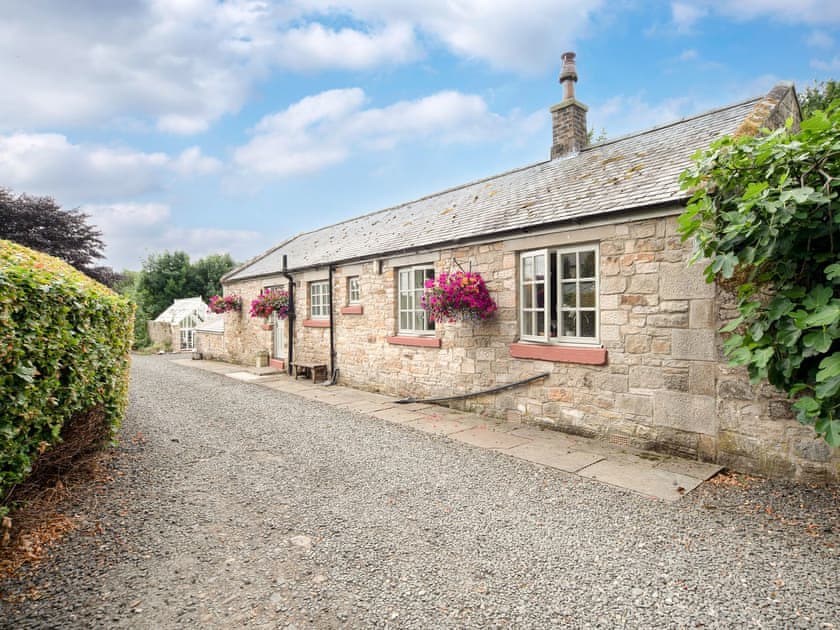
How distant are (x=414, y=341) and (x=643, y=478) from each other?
16.2 feet

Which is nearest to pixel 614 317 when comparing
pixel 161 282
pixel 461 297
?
pixel 461 297

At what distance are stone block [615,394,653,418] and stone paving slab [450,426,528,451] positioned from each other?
1.32 m

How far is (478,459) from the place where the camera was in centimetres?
529

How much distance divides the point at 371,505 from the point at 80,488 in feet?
9.26

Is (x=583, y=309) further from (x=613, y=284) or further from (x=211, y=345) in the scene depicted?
(x=211, y=345)

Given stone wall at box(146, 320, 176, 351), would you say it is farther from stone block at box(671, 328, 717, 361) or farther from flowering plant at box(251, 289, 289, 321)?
stone block at box(671, 328, 717, 361)

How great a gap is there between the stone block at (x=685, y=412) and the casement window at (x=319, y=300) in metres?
8.36

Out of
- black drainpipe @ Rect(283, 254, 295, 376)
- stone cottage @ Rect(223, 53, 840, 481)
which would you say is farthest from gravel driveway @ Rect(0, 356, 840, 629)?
black drainpipe @ Rect(283, 254, 295, 376)

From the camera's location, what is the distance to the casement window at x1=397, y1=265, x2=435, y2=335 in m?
8.77

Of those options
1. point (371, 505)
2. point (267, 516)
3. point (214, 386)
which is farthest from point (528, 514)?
point (214, 386)

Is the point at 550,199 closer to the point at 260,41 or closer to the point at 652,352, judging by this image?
the point at 652,352

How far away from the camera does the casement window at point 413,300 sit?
8766 mm

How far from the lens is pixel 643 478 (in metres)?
4.53

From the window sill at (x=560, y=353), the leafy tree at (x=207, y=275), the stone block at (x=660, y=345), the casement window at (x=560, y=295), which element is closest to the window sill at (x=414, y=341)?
the window sill at (x=560, y=353)
